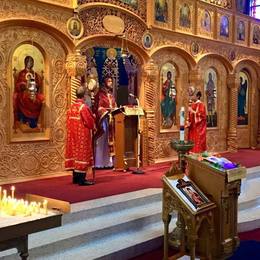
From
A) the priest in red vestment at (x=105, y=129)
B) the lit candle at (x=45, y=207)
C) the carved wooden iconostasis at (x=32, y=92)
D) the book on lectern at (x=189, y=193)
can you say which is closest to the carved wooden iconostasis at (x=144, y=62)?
the carved wooden iconostasis at (x=32, y=92)

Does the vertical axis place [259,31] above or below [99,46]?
above

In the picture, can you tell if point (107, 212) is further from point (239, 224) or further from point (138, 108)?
point (138, 108)

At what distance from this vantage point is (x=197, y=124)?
33.6 feet

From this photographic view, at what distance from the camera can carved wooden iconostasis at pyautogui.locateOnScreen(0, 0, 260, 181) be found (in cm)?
781

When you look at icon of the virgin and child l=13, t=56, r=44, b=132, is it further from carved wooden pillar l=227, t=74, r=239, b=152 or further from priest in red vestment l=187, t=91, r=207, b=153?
carved wooden pillar l=227, t=74, r=239, b=152

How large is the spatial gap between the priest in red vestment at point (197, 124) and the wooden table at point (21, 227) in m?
7.62

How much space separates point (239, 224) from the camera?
616 centimetres

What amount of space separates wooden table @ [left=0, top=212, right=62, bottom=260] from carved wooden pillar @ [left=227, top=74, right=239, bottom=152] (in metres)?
10.7

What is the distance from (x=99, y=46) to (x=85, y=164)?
3.12 m

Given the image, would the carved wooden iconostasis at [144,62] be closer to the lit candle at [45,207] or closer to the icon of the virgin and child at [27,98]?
the icon of the virgin and child at [27,98]

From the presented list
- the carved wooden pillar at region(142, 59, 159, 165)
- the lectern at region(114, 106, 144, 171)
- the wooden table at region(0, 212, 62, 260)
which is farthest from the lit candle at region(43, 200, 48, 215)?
the carved wooden pillar at region(142, 59, 159, 165)

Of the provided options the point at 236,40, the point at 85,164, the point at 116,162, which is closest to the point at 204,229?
the point at 85,164

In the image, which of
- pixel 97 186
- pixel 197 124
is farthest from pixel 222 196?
pixel 197 124

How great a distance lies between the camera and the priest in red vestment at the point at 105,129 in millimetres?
9305
